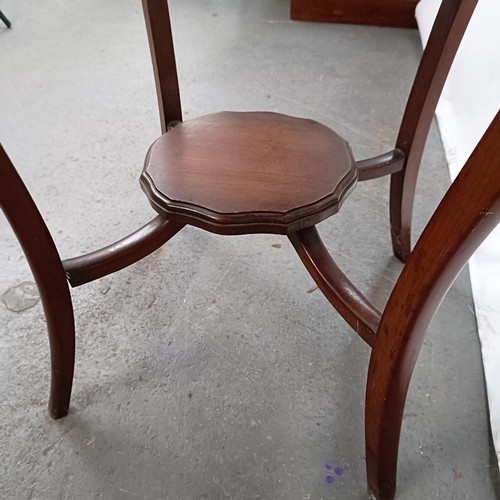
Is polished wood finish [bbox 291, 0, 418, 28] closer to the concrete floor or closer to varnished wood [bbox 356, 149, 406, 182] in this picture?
the concrete floor

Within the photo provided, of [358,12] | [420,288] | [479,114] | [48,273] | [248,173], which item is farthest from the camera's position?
[358,12]

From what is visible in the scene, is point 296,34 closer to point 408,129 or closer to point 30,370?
point 408,129

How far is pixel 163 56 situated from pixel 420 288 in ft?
1.96

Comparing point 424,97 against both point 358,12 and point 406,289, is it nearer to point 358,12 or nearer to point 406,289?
point 406,289

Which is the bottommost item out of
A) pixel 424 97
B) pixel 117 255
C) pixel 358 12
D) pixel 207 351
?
pixel 358 12

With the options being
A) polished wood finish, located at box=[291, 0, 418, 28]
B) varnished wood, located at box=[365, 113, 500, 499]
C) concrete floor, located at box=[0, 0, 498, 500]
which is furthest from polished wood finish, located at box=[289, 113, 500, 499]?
polished wood finish, located at box=[291, 0, 418, 28]

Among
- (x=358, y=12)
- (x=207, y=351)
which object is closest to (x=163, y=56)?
(x=207, y=351)

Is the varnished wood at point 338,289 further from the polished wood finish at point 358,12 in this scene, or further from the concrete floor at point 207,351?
the polished wood finish at point 358,12

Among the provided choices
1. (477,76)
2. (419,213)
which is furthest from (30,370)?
(477,76)

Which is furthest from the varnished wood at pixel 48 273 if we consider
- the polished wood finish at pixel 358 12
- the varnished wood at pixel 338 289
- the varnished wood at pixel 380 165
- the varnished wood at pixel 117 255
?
the polished wood finish at pixel 358 12

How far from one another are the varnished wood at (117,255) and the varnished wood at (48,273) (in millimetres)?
38

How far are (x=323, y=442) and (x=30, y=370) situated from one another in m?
0.52

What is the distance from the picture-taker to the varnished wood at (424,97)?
0.81 m

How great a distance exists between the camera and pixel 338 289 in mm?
770
